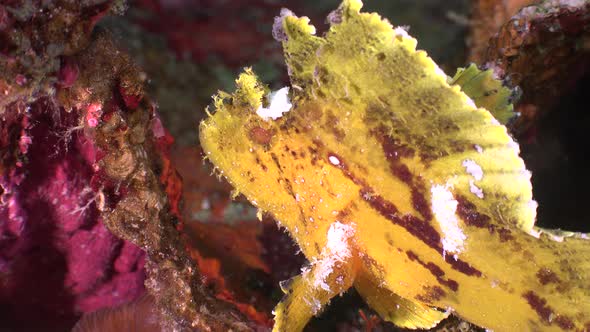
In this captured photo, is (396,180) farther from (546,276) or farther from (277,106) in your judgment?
(546,276)

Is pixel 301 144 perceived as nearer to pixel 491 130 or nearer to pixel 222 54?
pixel 491 130

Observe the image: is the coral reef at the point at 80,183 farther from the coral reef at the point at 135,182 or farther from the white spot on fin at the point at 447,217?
the white spot on fin at the point at 447,217

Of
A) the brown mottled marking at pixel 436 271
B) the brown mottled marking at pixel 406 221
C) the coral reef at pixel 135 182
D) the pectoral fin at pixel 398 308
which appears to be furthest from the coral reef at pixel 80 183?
the brown mottled marking at pixel 436 271

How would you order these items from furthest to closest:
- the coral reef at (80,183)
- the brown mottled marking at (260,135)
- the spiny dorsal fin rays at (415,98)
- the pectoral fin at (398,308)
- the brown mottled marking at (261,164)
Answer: the pectoral fin at (398,308) → the brown mottled marking at (261,164) → the brown mottled marking at (260,135) → the coral reef at (80,183) → the spiny dorsal fin rays at (415,98)

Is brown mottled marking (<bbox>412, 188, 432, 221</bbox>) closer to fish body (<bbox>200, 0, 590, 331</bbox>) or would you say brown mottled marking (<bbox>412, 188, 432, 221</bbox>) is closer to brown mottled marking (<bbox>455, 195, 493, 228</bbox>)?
fish body (<bbox>200, 0, 590, 331</bbox>)

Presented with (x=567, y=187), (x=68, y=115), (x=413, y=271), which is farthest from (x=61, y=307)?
(x=567, y=187)

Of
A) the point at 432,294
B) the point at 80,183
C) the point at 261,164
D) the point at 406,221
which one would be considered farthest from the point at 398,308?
the point at 80,183

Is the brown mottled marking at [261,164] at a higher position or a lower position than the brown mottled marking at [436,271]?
lower
